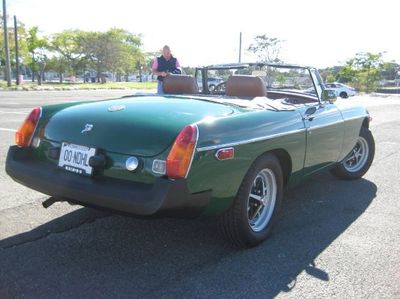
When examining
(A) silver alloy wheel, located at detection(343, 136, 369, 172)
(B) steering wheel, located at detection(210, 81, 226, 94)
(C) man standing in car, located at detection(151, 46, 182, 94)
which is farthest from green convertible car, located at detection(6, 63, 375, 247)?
(C) man standing in car, located at detection(151, 46, 182, 94)

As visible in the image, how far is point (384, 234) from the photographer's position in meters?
3.71

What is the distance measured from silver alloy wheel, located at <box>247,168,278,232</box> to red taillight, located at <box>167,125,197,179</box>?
80cm

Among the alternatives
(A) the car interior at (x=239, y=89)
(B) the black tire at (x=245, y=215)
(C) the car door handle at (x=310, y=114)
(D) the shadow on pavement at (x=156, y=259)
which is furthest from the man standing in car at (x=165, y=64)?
(B) the black tire at (x=245, y=215)

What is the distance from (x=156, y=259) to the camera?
3.03 meters

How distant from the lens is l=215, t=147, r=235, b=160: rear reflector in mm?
2852

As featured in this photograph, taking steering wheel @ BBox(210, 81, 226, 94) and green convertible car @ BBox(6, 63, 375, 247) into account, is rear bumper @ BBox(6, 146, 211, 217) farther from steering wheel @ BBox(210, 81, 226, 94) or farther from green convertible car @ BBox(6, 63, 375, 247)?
steering wheel @ BBox(210, 81, 226, 94)

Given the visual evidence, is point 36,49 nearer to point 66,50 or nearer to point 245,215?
point 66,50

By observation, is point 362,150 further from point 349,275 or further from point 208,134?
point 208,134

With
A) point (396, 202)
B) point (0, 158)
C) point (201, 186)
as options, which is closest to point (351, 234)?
point (396, 202)

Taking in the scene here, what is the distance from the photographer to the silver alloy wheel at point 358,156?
5.58 meters

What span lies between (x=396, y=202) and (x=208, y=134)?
2.84 metres

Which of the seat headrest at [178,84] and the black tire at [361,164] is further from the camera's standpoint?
the black tire at [361,164]

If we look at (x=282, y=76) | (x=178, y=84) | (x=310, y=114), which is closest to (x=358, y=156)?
(x=282, y=76)

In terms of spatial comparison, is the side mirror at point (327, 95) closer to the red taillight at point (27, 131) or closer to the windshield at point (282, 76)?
the windshield at point (282, 76)
